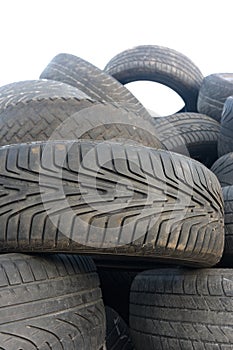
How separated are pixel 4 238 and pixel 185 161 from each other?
0.55 meters

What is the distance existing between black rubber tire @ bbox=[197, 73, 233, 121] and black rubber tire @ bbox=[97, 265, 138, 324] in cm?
146

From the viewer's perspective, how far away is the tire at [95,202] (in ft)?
3.75

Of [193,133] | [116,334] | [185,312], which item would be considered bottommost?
[116,334]

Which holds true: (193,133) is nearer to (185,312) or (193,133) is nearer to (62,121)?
(62,121)

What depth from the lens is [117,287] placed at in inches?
82.0

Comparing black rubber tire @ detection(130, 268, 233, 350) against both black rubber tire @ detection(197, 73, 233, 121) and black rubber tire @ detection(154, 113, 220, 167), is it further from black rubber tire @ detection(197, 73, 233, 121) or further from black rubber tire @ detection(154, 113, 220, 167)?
black rubber tire @ detection(197, 73, 233, 121)

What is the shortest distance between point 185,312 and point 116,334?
1.59 ft

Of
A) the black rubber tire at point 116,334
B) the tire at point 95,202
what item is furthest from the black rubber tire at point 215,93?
the tire at point 95,202

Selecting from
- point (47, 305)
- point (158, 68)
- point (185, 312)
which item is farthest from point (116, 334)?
point (158, 68)

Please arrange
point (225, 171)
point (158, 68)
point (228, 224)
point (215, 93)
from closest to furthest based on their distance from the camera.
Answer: point (228, 224) → point (225, 171) → point (215, 93) → point (158, 68)

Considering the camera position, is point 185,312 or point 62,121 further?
point 62,121

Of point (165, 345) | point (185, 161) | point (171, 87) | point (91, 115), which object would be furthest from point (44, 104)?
point (171, 87)

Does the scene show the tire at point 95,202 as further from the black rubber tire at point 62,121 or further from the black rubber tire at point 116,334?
the black rubber tire at point 116,334

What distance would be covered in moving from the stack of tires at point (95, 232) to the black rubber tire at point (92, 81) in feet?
2.11
